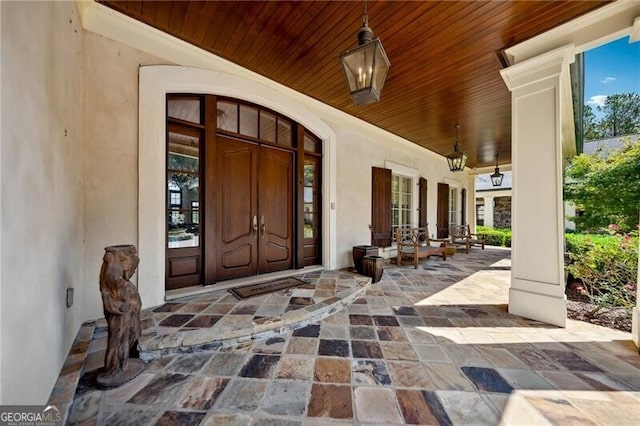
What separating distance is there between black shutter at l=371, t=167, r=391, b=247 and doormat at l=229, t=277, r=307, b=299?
7.93ft

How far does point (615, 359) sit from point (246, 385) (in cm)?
293

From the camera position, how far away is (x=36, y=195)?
134 cm

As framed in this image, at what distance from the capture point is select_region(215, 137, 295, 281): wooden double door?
11.1 feet

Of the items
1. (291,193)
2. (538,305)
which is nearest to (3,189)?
(291,193)

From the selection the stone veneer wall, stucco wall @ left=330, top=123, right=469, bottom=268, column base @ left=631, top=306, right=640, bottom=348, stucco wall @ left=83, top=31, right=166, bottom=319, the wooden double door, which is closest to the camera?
column base @ left=631, top=306, right=640, bottom=348

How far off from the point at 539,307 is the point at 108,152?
4.90 m

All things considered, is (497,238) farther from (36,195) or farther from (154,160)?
(36,195)

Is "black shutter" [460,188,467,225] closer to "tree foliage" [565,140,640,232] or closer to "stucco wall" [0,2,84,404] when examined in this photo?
"tree foliage" [565,140,640,232]

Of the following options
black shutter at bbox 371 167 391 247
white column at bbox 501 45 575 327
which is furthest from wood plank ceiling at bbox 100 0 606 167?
black shutter at bbox 371 167 391 247

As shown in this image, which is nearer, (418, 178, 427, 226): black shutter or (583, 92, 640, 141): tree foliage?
(418, 178, 427, 226): black shutter

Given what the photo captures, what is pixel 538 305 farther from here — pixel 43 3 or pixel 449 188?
pixel 449 188

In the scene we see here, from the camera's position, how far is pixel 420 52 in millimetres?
2945

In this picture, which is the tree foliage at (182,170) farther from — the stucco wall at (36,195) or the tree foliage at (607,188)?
the tree foliage at (607,188)

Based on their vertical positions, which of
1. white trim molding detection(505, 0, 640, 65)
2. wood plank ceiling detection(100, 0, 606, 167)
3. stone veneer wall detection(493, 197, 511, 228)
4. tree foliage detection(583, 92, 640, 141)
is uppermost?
tree foliage detection(583, 92, 640, 141)
